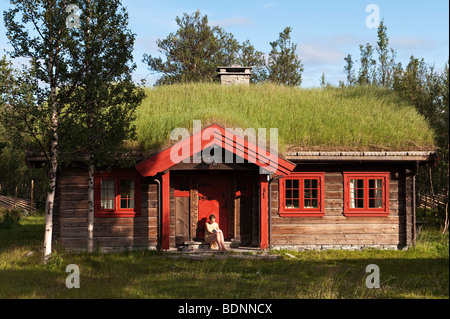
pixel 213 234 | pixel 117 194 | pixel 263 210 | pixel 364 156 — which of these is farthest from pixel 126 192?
pixel 364 156

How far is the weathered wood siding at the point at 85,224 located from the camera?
1734 cm

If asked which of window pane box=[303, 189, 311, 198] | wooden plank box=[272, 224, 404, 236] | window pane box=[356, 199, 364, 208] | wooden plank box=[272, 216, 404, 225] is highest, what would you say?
window pane box=[303, 189, 311, 198]

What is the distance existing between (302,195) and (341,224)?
159 centimetres

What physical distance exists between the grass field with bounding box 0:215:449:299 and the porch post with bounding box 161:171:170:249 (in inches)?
18.9

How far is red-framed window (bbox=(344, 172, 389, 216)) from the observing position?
705 inches

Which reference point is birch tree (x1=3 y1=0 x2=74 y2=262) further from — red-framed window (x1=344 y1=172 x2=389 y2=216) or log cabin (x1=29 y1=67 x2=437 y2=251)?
red-framed window (x1=344 y1=172 x2=389 y2=216)

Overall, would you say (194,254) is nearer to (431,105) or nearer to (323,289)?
(323,289)

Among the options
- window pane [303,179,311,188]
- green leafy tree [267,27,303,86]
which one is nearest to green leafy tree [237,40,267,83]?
green leafy tree [267,27,303,86]

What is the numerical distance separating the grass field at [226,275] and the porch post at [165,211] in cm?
48

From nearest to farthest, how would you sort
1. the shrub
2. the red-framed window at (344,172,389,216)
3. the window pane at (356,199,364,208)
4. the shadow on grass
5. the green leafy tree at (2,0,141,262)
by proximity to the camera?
the shadow on grass → the green leafy tree at (2,0,141,262) → the red-framed window at (344,172,389,216) → the window pane at (356,199,364,208) → the shrub

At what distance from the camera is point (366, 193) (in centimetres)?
1805

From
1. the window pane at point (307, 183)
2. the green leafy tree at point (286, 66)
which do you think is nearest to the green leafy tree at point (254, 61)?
the green leafy tree at point (286, 66)

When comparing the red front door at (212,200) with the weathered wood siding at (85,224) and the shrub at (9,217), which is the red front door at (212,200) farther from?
the shrub at (9,217)

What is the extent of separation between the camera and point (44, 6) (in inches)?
567
